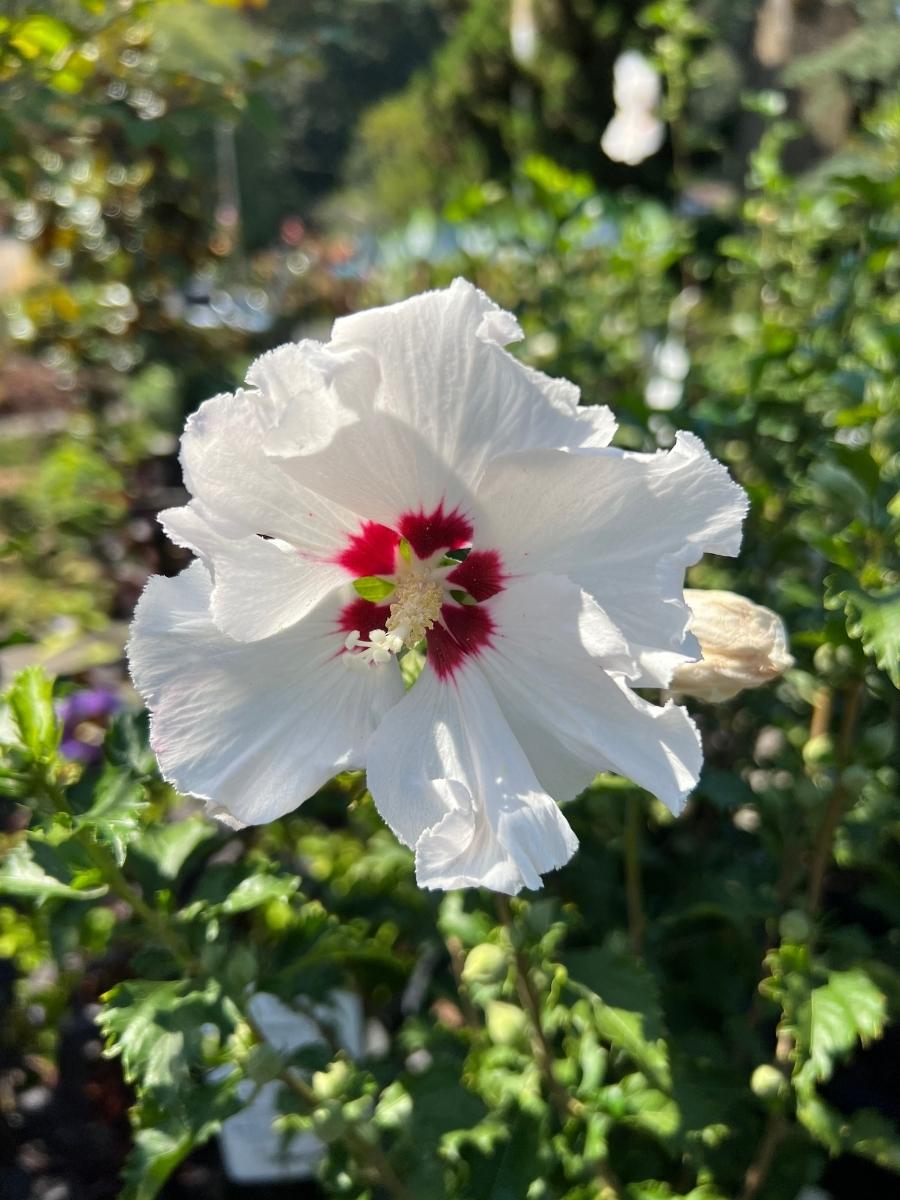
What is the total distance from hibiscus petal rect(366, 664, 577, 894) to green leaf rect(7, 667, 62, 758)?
0.34 metres

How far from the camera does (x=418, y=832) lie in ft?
2.69

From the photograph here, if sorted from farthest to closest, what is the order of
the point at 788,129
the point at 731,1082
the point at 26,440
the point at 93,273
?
the point at 26,440 → the point at 93,273 → the point at 788,129 → the point at 731,1082

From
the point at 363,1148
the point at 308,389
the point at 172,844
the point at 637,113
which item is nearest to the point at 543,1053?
the point at 363,1148

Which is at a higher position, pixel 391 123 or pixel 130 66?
pixel 130 66

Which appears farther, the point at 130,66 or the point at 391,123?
the point at 391,123

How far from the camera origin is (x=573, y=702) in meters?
0.84

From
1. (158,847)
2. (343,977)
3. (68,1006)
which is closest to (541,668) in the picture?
(158,847)

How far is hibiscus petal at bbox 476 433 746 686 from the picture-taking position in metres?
0.79

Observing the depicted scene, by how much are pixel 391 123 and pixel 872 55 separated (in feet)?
41.9

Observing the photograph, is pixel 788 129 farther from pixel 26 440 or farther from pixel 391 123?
pixel 391 123

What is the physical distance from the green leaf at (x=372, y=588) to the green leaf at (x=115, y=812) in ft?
0.86

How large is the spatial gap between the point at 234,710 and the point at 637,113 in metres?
2.45

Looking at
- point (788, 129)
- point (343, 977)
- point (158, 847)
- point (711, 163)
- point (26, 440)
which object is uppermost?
point (788, 129)

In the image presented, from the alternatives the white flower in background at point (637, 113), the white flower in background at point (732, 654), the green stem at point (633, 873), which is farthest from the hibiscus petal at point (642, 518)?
the white flower in background at point (637, 113)
